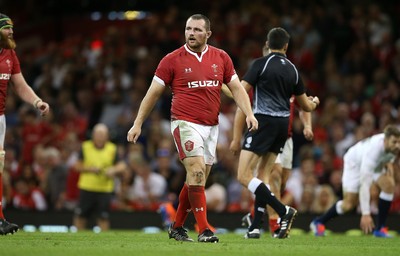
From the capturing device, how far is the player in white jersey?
14.4m

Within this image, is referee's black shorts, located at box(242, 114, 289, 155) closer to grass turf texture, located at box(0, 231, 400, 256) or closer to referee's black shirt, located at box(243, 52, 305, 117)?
referee's black shirt, located at box(243, 52, 305, 117)

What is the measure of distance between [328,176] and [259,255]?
10.3m

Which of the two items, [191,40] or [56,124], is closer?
[191,40]

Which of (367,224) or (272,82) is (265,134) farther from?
(367,224)

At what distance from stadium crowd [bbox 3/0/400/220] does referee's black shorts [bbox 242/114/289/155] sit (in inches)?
251

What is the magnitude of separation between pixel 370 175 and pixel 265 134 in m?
2.80

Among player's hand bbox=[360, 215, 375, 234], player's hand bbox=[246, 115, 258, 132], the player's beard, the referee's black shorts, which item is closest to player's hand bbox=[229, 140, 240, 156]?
the referee's black shorts

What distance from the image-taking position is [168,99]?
2306 centimetres

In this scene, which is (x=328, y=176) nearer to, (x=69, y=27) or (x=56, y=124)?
(x=56, y=124)

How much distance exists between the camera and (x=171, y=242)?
1116 centimetres

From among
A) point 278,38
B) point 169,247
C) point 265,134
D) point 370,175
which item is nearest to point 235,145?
point 265,134

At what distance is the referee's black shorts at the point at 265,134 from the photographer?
12422 mm

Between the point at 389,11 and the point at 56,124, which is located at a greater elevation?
the point at 389,11

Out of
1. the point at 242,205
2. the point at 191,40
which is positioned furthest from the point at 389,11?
the point at 191,40
